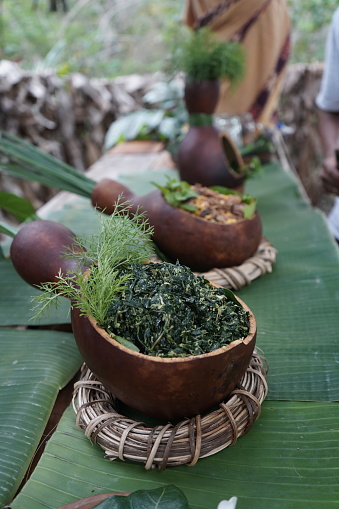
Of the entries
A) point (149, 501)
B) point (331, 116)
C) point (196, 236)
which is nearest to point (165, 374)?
point (149, 501)

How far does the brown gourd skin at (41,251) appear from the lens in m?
0.81

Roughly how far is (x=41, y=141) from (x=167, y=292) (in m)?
3.11

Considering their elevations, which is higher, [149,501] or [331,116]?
[149,501]

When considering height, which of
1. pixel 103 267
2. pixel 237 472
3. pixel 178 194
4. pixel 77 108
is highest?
pixel 103 267

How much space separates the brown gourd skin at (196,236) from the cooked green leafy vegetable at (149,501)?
61 centimetres

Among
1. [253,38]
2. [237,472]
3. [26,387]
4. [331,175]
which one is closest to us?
[237,472]

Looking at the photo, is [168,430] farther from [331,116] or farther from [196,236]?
[331,116]

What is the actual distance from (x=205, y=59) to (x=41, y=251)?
97 centimetres

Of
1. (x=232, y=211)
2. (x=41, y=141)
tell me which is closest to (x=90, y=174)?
(x=232, y=211)

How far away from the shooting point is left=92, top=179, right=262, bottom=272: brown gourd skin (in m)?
1.07

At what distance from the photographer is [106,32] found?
6938 millimetres

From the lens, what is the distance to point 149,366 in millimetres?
611

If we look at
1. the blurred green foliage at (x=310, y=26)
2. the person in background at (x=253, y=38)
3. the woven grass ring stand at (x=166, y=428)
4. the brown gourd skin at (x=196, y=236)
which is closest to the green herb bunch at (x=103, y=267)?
the woven grass ring stand at (x=166, y=428)

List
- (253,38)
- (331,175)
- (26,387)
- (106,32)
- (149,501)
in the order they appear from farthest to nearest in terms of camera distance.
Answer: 1. (106,32)
2. (253,38)
3. (331,175)
4. (26,387)
5. (149,501)
